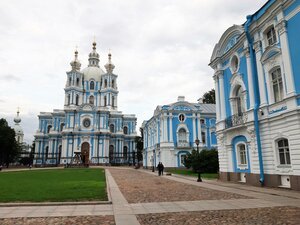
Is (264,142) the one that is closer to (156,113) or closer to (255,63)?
(255,63)

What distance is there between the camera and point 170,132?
38062mm

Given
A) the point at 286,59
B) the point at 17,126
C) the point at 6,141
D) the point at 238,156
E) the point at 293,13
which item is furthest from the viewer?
the point at 17,126

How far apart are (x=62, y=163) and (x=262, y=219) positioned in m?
54.9

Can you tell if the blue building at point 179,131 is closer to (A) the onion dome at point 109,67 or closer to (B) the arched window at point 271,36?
(B) the arched window at point 271,36

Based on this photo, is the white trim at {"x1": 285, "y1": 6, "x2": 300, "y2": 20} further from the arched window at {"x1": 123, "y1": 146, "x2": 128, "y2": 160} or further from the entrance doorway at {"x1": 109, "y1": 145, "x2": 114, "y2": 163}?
the arched window at {"x1": 123, "y1": 146, "x2": 128, "y2": 160}

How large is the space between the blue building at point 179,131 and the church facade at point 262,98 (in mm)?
17971

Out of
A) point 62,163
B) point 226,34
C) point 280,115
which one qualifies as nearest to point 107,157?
point 62,163

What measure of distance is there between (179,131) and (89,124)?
2825 cm

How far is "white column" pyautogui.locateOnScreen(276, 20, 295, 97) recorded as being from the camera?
43.1 ft

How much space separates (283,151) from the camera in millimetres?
14008

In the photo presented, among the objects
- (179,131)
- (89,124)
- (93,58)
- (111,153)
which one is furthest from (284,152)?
(93,58)

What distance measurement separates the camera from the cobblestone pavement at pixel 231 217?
6902mm

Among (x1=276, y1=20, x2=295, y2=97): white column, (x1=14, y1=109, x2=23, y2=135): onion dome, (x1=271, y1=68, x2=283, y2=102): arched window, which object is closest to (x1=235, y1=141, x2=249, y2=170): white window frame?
(x1=271, y1=68, x2=283, y2=102): arched window

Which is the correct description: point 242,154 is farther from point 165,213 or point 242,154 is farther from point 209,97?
point 209,97
